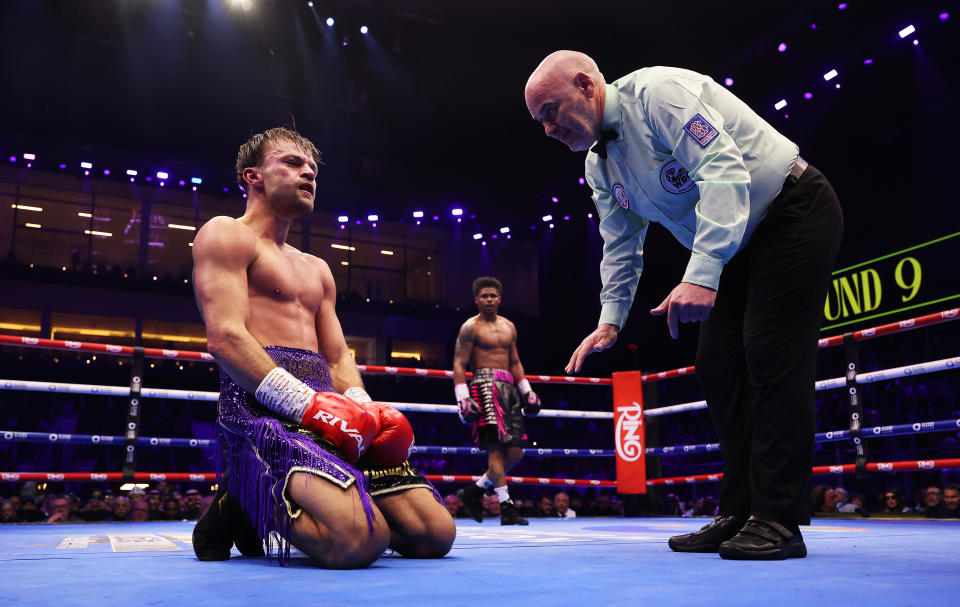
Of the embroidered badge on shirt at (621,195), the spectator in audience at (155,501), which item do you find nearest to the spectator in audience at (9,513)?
the spectator in audience at (155,501)

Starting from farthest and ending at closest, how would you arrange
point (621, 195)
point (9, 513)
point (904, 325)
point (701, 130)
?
1. point (9, 513)
2. point (904, 325)
3. point (621, 195)
4. point (701, 130)

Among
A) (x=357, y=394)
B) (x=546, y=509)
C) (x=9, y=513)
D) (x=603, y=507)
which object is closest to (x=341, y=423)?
(x=357, y=394)

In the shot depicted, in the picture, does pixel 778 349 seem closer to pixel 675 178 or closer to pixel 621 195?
pixel 675 178

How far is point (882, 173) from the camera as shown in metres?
8.82

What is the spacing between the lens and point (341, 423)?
5.84 ft

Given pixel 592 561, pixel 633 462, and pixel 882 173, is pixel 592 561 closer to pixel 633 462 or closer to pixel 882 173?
pixel 633 462

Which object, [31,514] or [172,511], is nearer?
[172,511]

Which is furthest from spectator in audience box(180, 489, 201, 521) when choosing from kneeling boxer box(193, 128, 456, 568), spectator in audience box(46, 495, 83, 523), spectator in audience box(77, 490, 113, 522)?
kneeling boxer box(193, 128, 456, 568)

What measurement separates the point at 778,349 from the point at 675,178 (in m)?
0.51

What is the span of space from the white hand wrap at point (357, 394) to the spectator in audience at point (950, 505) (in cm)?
464

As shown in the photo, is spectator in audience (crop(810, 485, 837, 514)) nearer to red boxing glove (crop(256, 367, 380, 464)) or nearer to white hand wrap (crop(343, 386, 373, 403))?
white hand wrap (crop(343, 386, 373, 403))

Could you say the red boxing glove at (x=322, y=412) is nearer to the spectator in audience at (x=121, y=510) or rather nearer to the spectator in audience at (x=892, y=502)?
the spectator in audience at (x=121, y=510)

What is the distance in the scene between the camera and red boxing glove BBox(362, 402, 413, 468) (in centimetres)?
194

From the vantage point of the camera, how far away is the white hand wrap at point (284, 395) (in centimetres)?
181
